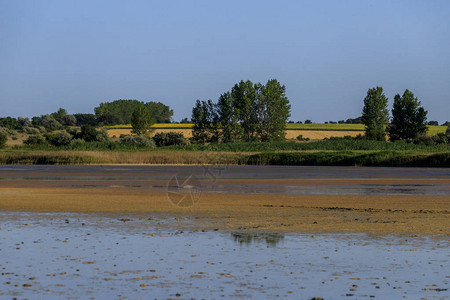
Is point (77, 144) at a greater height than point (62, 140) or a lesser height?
lesser

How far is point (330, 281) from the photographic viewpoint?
11.1 m

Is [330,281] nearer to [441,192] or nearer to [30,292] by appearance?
[30,292]

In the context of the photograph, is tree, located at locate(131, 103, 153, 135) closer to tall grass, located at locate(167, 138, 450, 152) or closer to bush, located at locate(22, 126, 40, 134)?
bush, located at locate(22, 126, 40, 134)

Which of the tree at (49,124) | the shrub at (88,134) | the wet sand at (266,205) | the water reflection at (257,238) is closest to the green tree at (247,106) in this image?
the shrub at (88,134)

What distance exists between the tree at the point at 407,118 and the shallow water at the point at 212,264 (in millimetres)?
131765

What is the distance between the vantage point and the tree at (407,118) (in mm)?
143375

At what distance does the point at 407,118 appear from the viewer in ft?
473

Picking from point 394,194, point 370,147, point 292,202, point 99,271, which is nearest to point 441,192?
point 394,194

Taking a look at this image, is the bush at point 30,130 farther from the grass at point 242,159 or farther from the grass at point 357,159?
the grass at point 357,159

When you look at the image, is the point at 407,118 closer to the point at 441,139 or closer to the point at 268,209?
the point at 441,139

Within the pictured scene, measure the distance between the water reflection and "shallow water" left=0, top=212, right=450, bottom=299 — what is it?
2cm

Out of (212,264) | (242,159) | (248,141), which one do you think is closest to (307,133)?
(248,141)

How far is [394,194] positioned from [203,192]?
896cm

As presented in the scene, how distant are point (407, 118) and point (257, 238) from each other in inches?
5265
